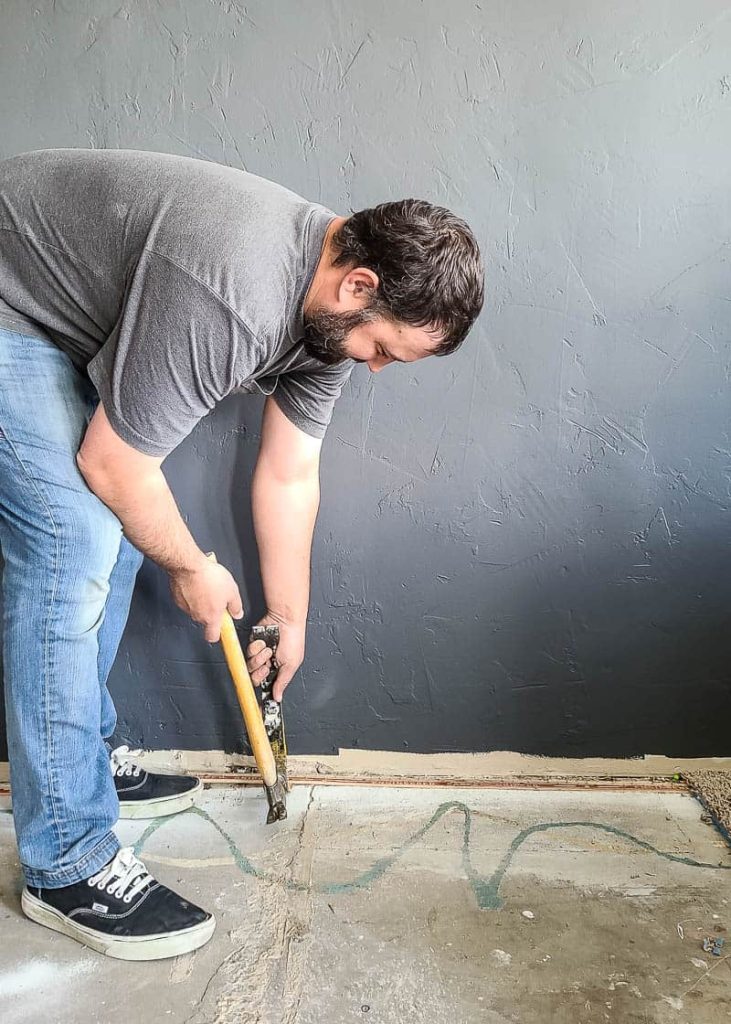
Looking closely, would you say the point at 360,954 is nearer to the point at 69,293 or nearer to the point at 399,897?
the point at 399,897

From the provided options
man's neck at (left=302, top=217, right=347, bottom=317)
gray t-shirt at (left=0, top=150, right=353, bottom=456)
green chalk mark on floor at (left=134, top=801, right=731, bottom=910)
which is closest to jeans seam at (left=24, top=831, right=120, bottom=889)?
green chalk mark on floor at (left=134, top=801, right=731, bottom=910)

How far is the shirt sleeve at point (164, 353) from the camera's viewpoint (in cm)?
97

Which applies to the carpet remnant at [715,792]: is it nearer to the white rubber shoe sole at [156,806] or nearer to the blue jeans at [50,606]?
the white rubber shoe sole at [156,806]

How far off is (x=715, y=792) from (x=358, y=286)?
1.26 m

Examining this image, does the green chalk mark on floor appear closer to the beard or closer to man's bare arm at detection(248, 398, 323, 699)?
man's bare arm at detection(248, 398, 323, 699)

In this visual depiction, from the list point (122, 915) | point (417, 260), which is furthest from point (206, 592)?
point (417, 260)

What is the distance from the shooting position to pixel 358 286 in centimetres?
105

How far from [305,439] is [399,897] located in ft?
2.64

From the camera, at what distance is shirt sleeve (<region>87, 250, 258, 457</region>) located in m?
0.97

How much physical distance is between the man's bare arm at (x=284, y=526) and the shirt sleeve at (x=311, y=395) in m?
0.02

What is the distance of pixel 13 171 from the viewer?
111cm

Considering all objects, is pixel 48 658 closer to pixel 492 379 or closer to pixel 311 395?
pixel 311 395

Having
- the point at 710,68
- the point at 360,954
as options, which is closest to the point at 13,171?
the point at 710,68

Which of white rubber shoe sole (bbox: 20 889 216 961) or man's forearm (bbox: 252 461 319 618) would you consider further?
man's forearm (bbox: 252 461 319 618)
